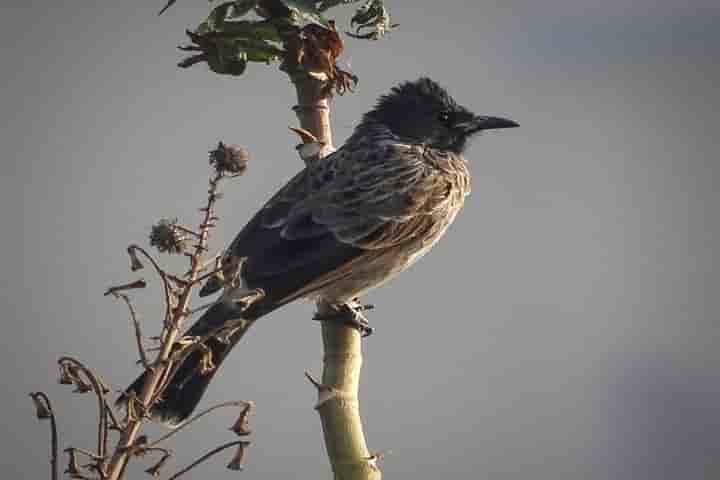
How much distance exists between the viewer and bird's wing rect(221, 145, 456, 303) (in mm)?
4070

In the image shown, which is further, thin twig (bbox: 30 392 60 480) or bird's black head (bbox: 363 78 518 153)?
bird's black head (bbox: 363 78 518 153)

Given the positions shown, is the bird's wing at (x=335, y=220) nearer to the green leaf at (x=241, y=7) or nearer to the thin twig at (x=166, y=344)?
the green leaf at (x=241, y=7)

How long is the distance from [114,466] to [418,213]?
3.10 metres

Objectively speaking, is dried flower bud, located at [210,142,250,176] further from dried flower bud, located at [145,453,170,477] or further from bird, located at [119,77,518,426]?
bird, located at [119,77,518,426]

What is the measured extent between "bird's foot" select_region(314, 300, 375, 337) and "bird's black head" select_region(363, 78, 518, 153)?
1.25 meters

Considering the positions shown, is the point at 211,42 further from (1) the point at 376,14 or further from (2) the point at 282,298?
(2) the point at 282,298

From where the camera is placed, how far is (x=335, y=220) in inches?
171

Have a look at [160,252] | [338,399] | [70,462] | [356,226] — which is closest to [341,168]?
[356,226]

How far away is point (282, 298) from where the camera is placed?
3.88 meters

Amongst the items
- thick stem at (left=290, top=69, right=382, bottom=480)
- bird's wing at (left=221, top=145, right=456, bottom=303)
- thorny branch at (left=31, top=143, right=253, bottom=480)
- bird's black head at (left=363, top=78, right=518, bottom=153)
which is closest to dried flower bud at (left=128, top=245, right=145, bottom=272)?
thorny branch at (left=31, top=143, right=253, bottom=480)

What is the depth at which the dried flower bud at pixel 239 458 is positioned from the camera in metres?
2.00

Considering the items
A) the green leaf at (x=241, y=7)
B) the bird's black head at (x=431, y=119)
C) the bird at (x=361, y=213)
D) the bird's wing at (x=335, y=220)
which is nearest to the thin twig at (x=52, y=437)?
the green leaf at (x=241, y=7)

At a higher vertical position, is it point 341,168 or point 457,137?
point 457,137

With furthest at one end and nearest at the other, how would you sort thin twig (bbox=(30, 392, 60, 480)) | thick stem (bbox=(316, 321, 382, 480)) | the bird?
1. the bird
2. thick stem (bbox=(316, 321, 382, 480))
3. thin twig (bbox=(30, 392, 60, 480))
